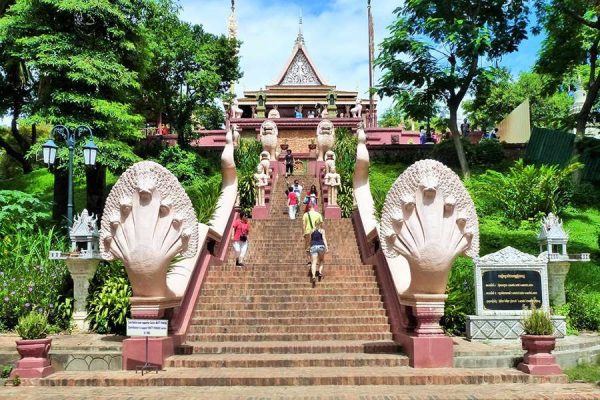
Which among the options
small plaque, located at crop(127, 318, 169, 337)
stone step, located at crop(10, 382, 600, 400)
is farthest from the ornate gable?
stone step, located at crop(10, 382, 600, 400)

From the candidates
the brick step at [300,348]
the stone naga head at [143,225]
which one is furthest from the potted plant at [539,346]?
the stone naga head at [143,225]

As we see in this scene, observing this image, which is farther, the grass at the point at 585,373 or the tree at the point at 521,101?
the tree at the point at 521,101

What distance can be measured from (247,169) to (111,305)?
11.5 metres

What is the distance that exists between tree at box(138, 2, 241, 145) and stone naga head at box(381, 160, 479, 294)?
17970mm

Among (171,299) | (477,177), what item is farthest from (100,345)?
(477,177)

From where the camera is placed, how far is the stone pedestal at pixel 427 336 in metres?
8.18

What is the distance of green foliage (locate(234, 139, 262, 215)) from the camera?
1836cm

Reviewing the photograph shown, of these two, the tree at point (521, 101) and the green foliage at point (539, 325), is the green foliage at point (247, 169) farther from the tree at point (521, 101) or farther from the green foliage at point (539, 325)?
the tree at point (521, 101)

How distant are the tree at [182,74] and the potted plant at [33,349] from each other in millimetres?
Result: 17465

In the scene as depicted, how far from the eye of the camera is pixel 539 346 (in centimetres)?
764

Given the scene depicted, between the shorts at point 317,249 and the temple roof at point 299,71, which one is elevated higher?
the temple roof at point 299,71

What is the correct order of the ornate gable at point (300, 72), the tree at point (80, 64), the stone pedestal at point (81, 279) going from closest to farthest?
1. the stone pedestal at point (81, 279)
2. the tree at point (80, 64)
3. the ornate gable at point (300, 72)

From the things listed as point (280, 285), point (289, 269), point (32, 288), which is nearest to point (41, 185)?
point (32, 288)

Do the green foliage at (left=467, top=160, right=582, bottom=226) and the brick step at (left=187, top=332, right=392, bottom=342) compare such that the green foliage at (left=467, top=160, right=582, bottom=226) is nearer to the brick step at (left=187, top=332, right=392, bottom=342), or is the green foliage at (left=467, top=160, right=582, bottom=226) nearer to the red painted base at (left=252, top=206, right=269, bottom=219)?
the red painted base at (left=252, top=206, right=269, bottom=219)
